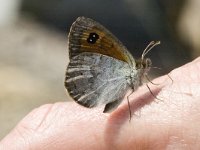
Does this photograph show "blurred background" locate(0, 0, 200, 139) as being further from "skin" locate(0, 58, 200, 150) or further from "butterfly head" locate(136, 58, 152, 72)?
"butterfly head" locate(136, 58, 152, 72)

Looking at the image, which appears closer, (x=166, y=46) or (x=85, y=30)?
(x=85, y=30)

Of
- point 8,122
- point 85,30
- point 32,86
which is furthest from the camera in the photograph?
point 32,86

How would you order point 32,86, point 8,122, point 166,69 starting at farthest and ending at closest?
point 166,69, point 32,86, point 8,122

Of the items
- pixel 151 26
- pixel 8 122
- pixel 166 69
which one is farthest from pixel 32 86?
pixel 151 26

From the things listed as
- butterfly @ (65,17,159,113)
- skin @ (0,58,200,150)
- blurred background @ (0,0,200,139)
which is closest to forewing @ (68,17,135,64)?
butterfly @ (65,17,159,113)

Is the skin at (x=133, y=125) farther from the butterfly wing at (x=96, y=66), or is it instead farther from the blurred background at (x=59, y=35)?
the blurred background at (x=59, y=35)

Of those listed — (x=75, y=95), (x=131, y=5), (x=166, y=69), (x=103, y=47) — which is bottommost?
(x=166, y=69)

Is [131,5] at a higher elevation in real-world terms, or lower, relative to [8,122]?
higher

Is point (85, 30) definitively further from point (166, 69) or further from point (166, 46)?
point (166, 46)
